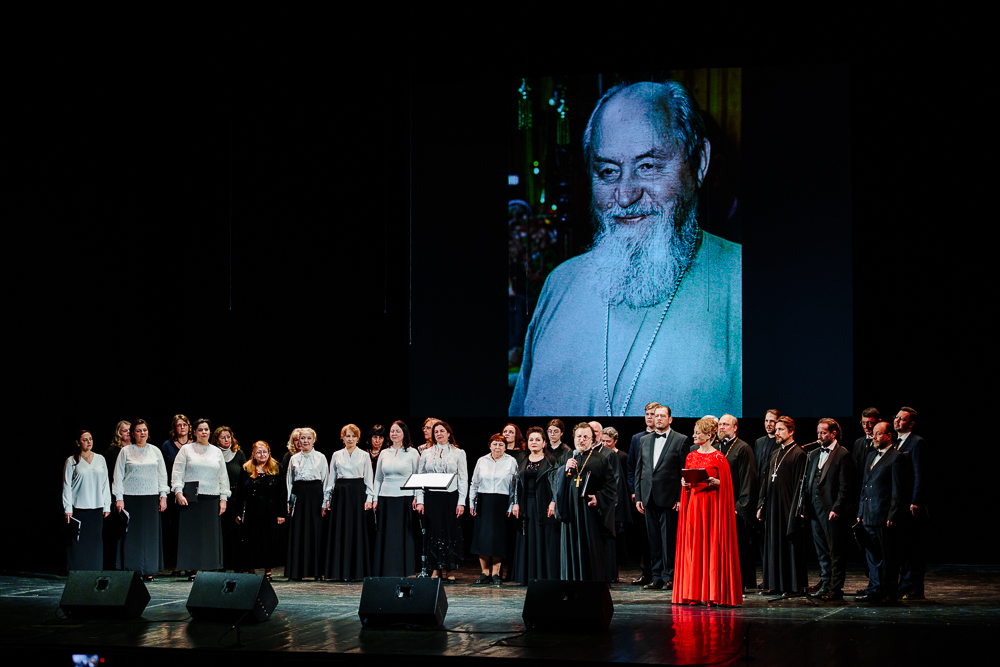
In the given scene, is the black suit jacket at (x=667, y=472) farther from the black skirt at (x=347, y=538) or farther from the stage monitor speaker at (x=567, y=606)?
the black skirt at (x=347, y=538)

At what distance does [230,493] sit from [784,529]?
14.4 ft

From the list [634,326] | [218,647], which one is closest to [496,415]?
[634,326]

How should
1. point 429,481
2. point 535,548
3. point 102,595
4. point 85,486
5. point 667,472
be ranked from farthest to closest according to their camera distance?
point 85,486
point 535,548
point 429,481
point 667,472
point 102,595

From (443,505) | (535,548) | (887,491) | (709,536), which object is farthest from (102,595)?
(887,491)

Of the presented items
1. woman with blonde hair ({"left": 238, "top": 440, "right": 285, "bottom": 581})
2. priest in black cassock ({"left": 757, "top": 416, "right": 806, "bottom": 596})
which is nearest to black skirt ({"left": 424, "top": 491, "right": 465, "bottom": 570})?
woman with blonde hair ({"left": 238, "top": 440, "right": 285, "bottom": 581})

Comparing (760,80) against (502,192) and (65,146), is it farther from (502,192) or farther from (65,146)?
(65,146)

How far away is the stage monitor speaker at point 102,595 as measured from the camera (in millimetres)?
5785

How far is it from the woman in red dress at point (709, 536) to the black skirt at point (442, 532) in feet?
6.52

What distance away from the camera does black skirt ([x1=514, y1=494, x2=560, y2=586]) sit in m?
7.48

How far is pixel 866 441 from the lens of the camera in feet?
24.5

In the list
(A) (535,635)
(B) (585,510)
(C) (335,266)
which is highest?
(C) (335,266)

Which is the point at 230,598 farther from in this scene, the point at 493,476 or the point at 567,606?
the point at 493,476

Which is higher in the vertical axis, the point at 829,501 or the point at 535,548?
the point at 829,501

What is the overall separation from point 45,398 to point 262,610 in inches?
188
